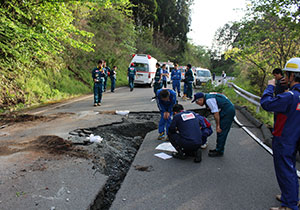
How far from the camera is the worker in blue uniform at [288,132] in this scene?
289cm

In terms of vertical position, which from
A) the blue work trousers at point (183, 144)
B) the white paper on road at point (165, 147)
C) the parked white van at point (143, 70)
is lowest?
the white paper on road at point (165, 147)

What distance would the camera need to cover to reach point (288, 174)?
9.75 ft

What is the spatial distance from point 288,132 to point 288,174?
1.76ft

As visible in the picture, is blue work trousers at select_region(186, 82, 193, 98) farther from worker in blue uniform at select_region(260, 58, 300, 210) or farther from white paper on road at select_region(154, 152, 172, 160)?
worker in blue uniform at select_region(260, 58, 300, 210)

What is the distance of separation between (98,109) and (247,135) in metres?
5.59

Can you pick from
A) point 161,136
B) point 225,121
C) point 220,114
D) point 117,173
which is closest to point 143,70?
point 161,136

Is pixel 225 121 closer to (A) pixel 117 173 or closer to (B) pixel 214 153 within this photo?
(B) pixel 214 153

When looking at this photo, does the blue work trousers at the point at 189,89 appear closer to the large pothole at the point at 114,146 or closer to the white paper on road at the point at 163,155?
the large pothole at the point at 114,146

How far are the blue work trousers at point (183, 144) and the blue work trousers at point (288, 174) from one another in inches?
71.4

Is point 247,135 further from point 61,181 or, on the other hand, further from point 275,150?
point 61,181

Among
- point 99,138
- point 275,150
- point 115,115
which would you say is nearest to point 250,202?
point 275,150

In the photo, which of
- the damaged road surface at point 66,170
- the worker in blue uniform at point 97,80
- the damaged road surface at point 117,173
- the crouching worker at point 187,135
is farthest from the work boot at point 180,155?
the worker in blue uniform at point 97,80

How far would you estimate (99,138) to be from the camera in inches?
216

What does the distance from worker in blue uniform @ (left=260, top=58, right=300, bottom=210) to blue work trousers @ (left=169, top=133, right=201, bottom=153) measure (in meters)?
1.79
